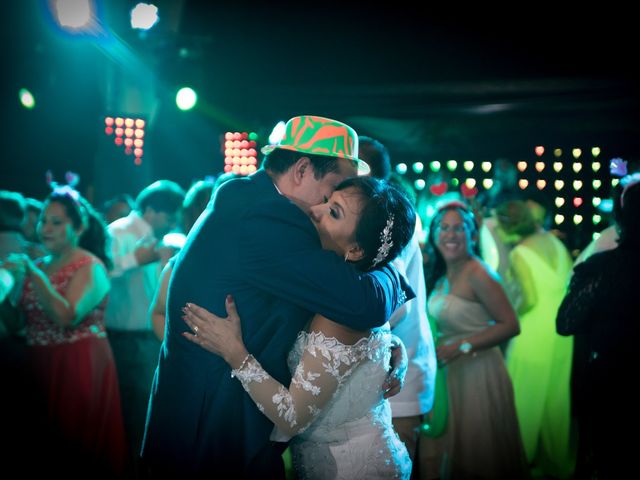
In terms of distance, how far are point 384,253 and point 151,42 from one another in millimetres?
6049

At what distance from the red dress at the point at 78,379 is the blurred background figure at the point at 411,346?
194 centimetres

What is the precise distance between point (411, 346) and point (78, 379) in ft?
6.74

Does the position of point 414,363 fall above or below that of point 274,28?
below

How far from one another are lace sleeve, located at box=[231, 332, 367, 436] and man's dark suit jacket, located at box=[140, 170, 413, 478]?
8 centimetres

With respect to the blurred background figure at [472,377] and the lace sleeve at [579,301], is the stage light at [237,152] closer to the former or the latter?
the blurred background figure at [472,377]

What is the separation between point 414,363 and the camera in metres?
2.74

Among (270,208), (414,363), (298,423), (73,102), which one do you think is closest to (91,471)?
(414,363)

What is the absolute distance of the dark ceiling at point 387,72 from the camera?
699cm

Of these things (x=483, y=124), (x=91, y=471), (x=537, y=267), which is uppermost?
(x=483, y=124)

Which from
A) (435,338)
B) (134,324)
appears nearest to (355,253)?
(435,338)

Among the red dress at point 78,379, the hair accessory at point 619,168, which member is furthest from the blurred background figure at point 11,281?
the hair accessory at point 619,168

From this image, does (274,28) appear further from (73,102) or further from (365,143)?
(365,143)

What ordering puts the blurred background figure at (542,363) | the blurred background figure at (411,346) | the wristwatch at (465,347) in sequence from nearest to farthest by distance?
the blurred background figure at (411,346), the wristwatch at (465,347), the blurred background figure at (542,363)

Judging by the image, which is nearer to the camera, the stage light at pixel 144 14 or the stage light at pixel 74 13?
the stage light at pixel 74 13
